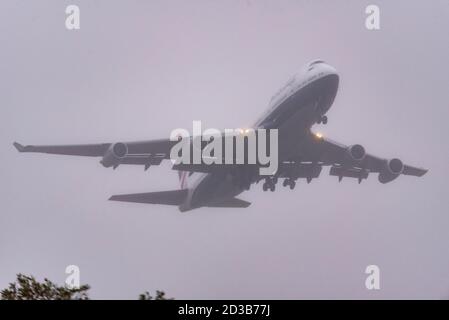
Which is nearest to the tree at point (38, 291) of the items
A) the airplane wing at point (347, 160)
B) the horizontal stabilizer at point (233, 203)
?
the airplane wing at point (347, 160)

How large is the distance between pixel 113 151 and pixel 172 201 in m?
8.42

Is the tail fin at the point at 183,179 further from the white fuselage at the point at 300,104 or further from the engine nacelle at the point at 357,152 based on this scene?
the engine nacelle at the point at 357,152

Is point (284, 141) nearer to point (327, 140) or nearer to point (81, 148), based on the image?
point (327, 140)

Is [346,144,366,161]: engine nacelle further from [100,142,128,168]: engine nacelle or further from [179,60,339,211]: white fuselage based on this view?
[100,142,128,168]: engine nacelle

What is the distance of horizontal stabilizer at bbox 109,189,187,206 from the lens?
4178cm

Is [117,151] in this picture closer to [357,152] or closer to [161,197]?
[161,197]

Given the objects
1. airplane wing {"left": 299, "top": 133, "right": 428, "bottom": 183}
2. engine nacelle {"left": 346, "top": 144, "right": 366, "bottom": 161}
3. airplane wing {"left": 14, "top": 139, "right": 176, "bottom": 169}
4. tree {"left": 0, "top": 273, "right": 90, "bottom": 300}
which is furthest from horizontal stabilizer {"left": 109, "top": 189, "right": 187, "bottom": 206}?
tree {"left": 0, "top": 273, "right": 90, "bottom": 300}

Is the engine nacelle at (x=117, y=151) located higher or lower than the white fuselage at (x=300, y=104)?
lower

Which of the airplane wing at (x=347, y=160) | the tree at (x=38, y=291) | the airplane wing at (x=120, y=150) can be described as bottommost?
the tree at (x=38, y=291)

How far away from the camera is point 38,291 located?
42.0 ft

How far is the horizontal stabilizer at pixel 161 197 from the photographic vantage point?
4178cm

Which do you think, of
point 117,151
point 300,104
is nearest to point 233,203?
point 117,151
